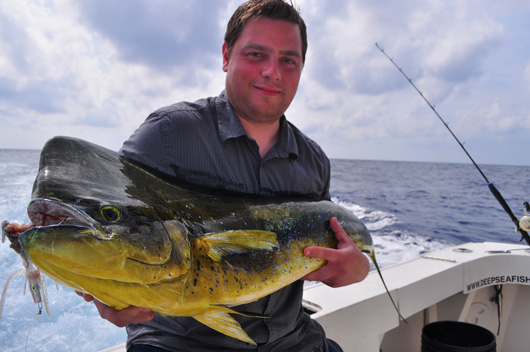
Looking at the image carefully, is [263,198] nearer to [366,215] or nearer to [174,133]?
[174,133]

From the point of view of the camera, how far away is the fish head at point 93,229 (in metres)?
0.92

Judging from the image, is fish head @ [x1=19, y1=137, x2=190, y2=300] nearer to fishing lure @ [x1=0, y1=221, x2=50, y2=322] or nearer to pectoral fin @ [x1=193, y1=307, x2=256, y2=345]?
fishing lure @ [x1=0, y1=221, x2=50, y2=322]

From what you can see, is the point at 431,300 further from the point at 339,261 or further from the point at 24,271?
the point at 24,271

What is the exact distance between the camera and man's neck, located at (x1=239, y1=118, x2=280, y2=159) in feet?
6.88

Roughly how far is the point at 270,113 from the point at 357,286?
6.36ft

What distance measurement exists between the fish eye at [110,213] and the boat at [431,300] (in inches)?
79.2

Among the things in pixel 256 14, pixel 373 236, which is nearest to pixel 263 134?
pixel 256 14

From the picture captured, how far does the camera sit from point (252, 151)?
201 cm

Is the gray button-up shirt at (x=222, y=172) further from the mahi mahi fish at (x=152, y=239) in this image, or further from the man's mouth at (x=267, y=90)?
the mahi mahi fish at (x=152, y=239)

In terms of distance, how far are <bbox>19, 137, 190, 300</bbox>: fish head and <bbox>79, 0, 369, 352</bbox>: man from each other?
1.72 ft

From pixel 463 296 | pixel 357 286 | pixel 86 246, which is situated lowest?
pixel 463 296

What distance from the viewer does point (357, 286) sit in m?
3.26

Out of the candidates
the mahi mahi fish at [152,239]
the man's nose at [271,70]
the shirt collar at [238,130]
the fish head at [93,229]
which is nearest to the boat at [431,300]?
the shirt collar at [238,130]

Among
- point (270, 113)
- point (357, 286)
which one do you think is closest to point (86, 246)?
point (270, 113)
